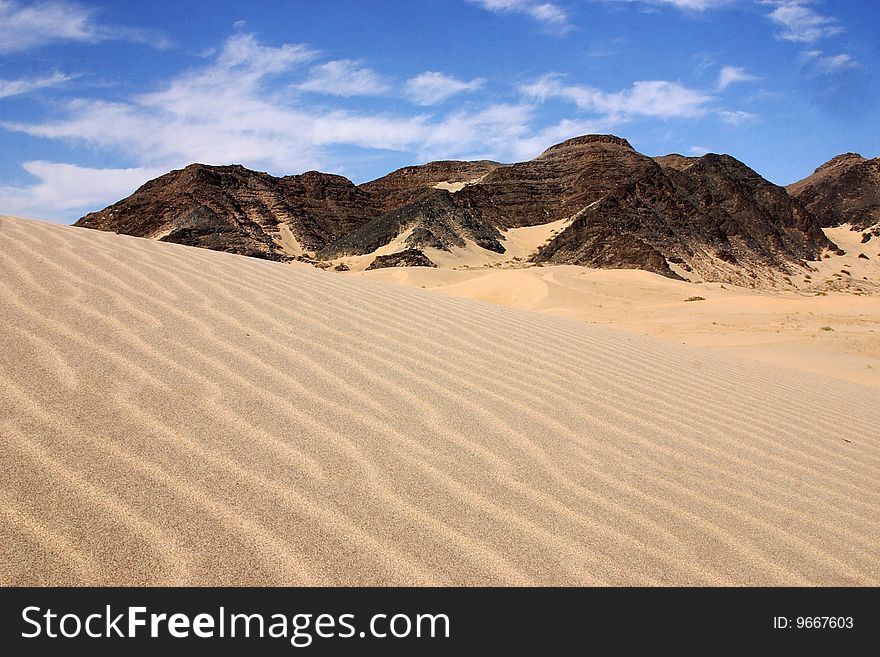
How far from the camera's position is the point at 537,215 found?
44125mm

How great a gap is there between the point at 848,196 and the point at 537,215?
2755 centimetres

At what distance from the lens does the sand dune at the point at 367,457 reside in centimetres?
204

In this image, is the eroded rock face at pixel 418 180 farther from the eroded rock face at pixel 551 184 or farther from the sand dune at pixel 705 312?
the sand dune at pixel 705 312

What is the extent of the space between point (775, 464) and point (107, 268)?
14.7 feet

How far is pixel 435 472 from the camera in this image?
262cm

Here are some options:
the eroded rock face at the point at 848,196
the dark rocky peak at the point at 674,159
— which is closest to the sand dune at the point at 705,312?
the eroded rock face at the point at 848,196

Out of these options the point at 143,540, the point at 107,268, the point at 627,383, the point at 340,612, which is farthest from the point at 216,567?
the point at 107,268

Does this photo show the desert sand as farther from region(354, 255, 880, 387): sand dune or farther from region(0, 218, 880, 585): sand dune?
region(0, 218, 880, 585): sand dune

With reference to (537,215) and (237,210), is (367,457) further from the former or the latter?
(237,210)

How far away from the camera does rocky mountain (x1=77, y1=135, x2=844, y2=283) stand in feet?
102

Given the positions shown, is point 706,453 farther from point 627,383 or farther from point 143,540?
point 143,540

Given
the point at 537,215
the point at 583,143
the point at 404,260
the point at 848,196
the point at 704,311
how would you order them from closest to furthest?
1. the point at 704,311
2. the point at 404,260
3. the point at 537,215
4. the point at 848,196
5. the point at 583,143

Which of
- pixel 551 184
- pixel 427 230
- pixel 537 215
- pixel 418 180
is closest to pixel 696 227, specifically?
pixel 537 215

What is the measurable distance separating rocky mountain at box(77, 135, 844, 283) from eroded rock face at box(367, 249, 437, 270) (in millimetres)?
1149
